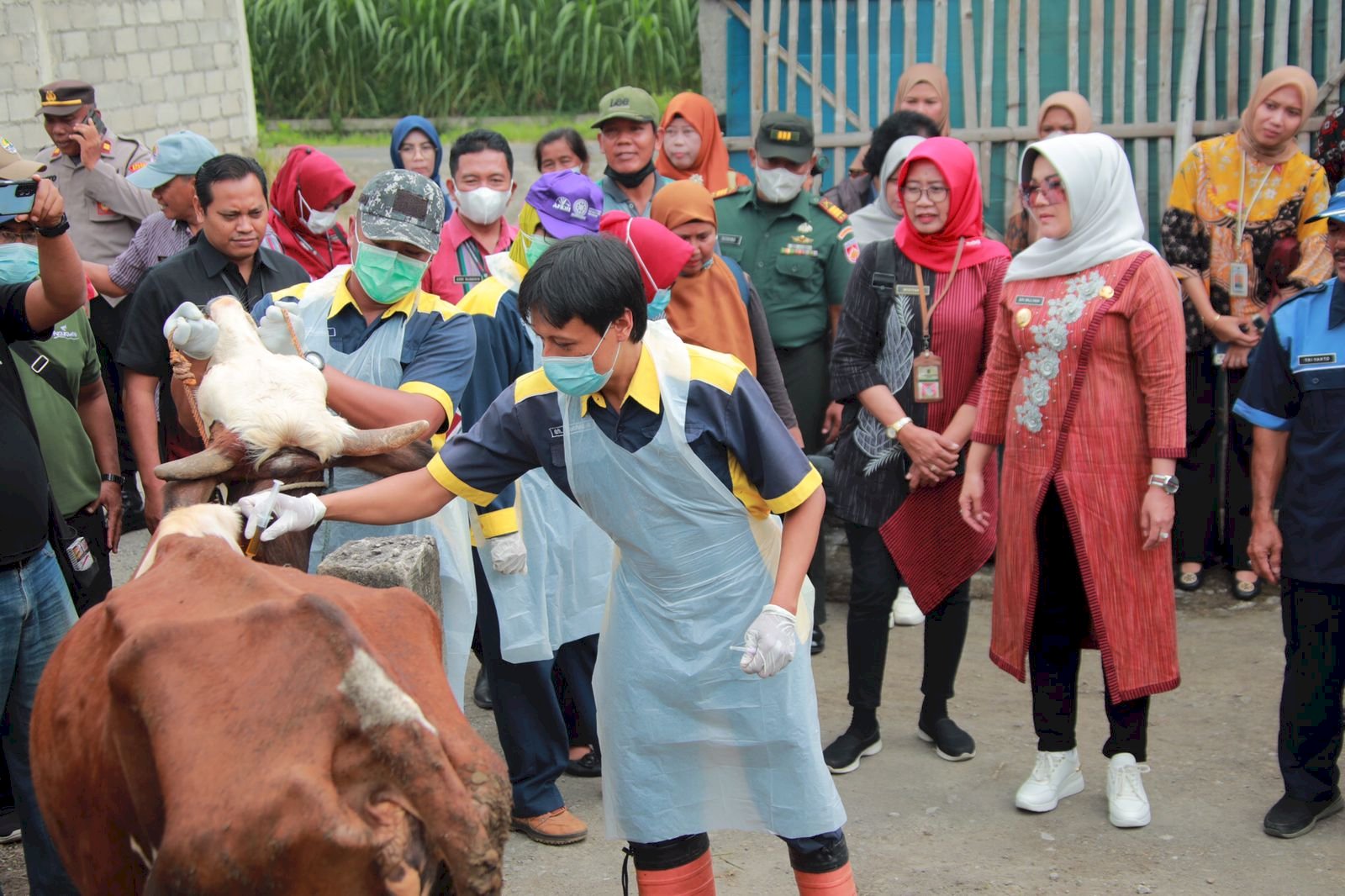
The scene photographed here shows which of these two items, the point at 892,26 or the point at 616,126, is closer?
the point at 616,126

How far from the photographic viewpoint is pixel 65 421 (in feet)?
14.9

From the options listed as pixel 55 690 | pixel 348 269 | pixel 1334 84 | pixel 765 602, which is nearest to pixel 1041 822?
pixel 765 602

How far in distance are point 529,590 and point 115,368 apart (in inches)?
137

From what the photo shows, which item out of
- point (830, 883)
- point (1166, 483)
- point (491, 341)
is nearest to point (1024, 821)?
point (1166, 483)

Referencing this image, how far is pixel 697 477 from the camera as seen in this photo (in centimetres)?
316

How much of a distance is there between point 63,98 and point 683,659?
5.57 m

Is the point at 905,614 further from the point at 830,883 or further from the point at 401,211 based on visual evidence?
the point at 401,211

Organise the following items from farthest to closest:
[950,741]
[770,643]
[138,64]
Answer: [138,64] → [950,741] → [770,643]

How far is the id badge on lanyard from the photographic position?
4805mm

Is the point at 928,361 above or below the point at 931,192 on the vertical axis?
below

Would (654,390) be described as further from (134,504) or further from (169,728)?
(134,504)

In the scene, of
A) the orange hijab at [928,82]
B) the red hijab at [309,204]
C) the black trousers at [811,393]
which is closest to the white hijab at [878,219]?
the black trousers at [811,393]

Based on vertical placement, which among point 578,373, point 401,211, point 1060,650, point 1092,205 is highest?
point 401,211

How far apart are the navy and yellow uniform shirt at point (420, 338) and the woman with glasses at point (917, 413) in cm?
158
